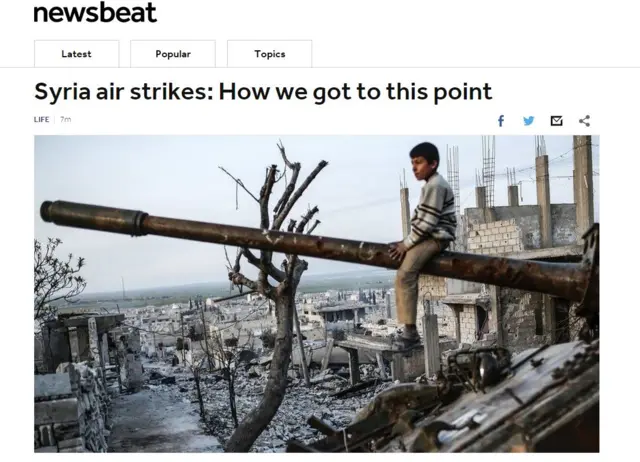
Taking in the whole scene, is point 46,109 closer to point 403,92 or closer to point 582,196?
point 403,92

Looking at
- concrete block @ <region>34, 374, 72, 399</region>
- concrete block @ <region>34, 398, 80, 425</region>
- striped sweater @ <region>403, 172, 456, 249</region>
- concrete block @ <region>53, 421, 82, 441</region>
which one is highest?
striped sweater @ <region>403, 172, 456, 249</region>

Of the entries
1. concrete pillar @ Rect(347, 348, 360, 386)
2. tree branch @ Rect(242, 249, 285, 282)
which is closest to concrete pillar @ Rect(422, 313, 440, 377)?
concrete pillar @ Rect(347, 348, 360, 386)

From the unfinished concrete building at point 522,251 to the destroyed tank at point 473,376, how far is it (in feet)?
19.2

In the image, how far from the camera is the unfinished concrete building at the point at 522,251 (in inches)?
486

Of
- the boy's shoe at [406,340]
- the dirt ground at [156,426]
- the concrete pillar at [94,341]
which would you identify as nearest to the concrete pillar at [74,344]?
the concrete pillar at [94,341]

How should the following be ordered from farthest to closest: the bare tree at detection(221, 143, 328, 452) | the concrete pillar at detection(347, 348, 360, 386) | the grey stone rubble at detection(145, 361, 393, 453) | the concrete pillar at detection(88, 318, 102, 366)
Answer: the concrete pillar at detection(347, 348, 360, 386) < the concrete pillar at detection(88, 318, 102, 366) < the grey stone rubble at detection(145, 361, 393, 453) < the bare tree at detection(221, 143, 328, 452)

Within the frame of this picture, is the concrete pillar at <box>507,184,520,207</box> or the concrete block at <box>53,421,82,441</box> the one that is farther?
the concrete pillar at <box>507,184,520,207</box>

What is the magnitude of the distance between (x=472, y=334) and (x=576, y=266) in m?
15.2

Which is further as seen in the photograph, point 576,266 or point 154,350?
point 154,350

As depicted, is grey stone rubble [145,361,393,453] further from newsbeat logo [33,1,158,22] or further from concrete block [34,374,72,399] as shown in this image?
newsbeat logo [33,1,158,22]

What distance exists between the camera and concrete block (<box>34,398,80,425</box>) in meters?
4.65

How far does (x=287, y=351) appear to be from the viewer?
6973 millimetres

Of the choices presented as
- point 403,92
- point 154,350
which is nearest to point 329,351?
point 154,350

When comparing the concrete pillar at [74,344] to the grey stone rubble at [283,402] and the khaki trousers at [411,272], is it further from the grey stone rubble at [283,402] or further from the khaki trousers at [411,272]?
the khaki trousers at [411,272]
